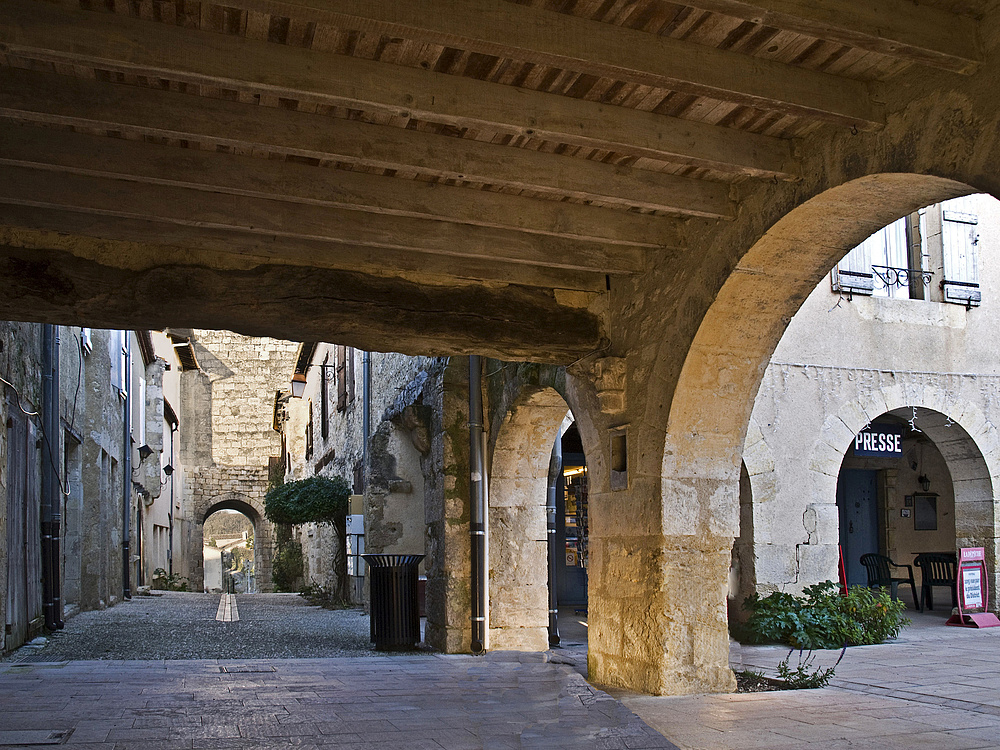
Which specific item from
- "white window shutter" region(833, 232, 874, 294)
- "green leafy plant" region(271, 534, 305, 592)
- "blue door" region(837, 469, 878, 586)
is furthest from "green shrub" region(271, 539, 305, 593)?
"white window shutter" region(833, 232, 874, 294)

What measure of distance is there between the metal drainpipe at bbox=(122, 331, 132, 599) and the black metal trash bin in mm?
7565

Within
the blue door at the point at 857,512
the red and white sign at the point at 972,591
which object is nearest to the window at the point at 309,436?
the blue door at the point at 857,512

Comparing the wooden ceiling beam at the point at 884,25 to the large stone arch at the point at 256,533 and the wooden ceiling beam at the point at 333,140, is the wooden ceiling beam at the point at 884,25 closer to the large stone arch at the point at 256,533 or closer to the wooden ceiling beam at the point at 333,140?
the wooden ceiling beam at the point at 333,140

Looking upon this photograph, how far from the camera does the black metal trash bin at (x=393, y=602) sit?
779 centimetres

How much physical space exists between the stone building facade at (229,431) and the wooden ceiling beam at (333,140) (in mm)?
21047

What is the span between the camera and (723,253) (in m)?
4.52

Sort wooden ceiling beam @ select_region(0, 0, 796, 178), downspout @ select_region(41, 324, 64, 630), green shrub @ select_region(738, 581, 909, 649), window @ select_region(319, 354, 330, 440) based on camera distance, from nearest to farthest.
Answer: wooden ceiling beam @ select_region(0, 0, 796, 178) → green shrub @ select_region(738, 581, 909, 649) → downspout @ select_region(41, 324, 64, 630) → window @ select_region(319, 354, 330, 440)

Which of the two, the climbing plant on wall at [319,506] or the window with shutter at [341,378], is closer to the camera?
the climbing plant on wall at [319,506]

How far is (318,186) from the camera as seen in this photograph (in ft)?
13.8

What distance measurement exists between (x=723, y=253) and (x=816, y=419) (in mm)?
5034

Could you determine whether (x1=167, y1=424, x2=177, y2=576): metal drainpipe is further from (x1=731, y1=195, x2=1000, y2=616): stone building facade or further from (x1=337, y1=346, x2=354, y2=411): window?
(x1=731, y1=195, x2=1000, y2=616): stone building facade

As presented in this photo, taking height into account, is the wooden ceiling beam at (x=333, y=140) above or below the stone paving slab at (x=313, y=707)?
above

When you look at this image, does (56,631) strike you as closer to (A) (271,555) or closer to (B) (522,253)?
(B) (522,253)

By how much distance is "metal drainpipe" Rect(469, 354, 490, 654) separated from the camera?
7.35m
